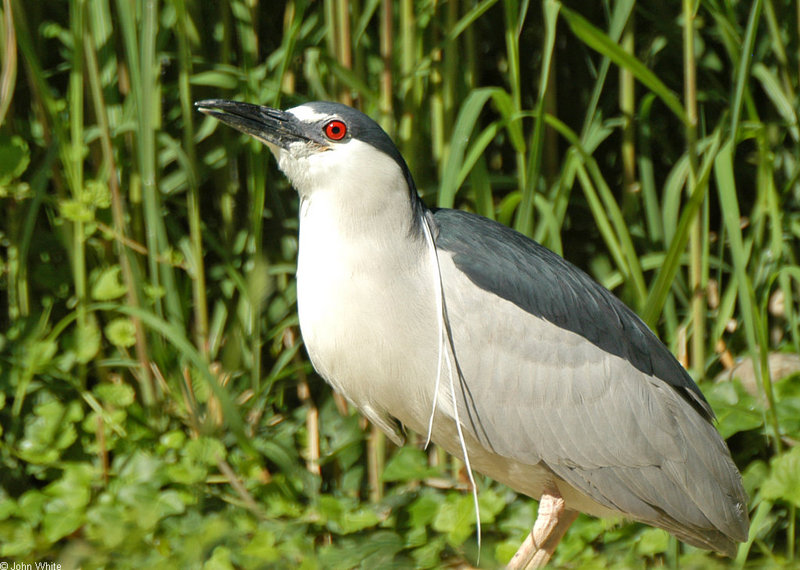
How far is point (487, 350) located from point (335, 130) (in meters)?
0.67

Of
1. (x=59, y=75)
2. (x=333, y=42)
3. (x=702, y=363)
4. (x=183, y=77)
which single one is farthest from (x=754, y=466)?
(x=59, y=75)

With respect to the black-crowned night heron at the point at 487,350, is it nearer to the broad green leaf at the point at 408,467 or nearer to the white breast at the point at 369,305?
the white breast at the point at 369,305

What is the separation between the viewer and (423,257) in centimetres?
238

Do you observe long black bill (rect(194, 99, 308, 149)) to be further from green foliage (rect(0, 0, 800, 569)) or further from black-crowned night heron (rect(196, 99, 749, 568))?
green foliage (rect(0, 0, 800, 569))

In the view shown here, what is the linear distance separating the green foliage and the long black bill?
0.38 metres

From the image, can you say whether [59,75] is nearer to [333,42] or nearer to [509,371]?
[333,42]

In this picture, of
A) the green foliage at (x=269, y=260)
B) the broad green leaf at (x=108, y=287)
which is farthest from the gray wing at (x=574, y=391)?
the broad green leaf at (x=108, y=287)

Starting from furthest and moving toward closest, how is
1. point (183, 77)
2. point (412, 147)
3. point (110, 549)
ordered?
point (412, 147)
point (183, 77)
point (110, 549)

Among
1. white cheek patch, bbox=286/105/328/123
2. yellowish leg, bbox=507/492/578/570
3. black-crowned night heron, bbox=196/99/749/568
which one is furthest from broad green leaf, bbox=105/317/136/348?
yellowish leg, bbox=507/492/578/570

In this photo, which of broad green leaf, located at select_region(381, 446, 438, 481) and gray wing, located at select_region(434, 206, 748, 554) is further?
broad green leaf, located at select_region(381, 446, 438, 481)

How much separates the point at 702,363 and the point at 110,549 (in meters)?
1.89

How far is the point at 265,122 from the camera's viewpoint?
7.74ft

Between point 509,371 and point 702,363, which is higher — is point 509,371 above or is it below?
above

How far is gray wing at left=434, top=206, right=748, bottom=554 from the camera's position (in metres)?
2.37
